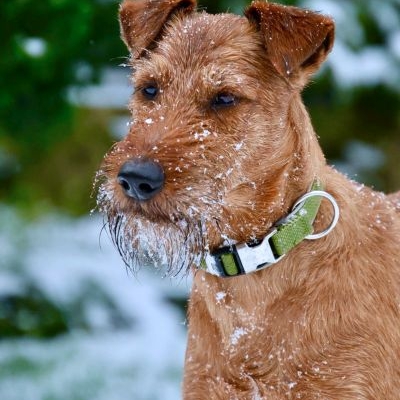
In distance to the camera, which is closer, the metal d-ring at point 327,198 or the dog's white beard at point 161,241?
the dog's white beard at point 161,241

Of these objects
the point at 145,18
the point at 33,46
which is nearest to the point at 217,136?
the point at 145,18

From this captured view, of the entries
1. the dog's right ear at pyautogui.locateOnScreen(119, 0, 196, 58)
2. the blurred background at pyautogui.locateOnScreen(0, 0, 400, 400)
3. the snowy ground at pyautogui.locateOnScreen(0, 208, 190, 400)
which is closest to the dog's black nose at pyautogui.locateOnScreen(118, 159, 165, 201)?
the dog's right ear at pyautogui.locateOnScreen(119, 0, 196, 58)

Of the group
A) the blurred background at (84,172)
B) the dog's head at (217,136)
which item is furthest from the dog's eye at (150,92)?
the blurred background at (84,172)

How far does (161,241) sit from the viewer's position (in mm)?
3141

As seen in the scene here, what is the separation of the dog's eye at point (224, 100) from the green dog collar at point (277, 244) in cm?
43

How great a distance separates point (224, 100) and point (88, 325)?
392 centimetres

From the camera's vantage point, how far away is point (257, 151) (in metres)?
3.20

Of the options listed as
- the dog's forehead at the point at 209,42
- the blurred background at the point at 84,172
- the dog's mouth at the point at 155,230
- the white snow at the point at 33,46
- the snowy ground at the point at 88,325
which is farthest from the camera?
the snowy ground at the point at 88,325

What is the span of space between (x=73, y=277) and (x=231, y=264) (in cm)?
384

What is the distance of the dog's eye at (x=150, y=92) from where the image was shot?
3322mm

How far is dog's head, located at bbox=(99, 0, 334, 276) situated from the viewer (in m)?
3.02

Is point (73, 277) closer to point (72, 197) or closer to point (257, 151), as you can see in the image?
point (72, 197)

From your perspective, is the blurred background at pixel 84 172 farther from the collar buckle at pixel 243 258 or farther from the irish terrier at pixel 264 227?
the collar buckle at pixel 243 258

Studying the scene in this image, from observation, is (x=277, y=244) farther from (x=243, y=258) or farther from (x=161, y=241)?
(x=161, y=241)
